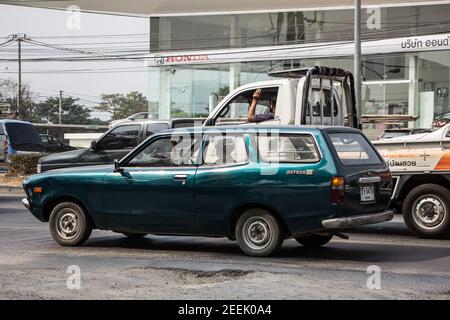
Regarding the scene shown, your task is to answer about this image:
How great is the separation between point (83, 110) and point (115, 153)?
8662 centimetres

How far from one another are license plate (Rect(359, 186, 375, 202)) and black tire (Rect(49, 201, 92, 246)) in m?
3.89

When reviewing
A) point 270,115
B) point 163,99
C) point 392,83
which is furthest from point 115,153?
point 163,99

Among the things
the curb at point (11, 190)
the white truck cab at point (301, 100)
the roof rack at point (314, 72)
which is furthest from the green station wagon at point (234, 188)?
the curb at point (11, 190)

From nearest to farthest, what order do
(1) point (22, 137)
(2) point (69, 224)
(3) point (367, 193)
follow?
(3) point (367, 193), (2) point (69, 224), (1) point (22, 137)

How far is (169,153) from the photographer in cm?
938

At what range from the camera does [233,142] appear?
9.02 meters

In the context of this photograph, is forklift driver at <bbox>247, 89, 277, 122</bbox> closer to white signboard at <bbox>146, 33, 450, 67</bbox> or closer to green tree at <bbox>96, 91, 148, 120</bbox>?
white signboard at <bbox>146, 33, 450, 67</bbox>

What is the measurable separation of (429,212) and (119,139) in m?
7.43

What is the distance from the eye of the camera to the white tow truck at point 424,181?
1054 centimetres

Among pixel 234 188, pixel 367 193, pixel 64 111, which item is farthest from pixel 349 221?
pixel 64 111

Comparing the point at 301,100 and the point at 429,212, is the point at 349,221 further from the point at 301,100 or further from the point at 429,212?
the point at 301,100

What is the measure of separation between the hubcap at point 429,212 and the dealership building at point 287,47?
26165 millimetres

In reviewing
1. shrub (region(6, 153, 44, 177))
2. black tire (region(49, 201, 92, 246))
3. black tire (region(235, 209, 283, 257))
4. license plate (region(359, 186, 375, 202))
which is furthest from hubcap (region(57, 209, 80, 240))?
shrub (region(6, 153, 44, 177))
